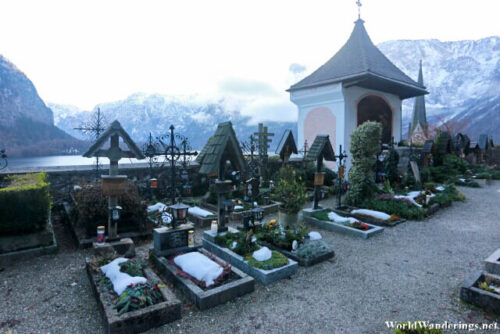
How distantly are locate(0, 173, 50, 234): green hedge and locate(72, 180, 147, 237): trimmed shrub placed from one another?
2.89 ft

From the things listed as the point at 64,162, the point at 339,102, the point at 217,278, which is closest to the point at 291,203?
the point at 217,278

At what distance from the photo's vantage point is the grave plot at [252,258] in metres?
5.43

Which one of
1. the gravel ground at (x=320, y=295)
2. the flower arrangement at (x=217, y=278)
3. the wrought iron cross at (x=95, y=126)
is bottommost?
the gravel ground at (x=320, y=295)

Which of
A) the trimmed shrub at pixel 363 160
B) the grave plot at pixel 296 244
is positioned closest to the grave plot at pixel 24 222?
the grave plot at pixel 296 244

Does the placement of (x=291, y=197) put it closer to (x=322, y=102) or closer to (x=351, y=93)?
(x=351, y=93)

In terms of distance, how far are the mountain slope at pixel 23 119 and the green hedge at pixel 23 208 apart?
2555 cm

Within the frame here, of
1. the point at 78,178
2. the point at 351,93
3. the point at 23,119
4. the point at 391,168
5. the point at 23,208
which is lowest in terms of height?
the point at 23,208

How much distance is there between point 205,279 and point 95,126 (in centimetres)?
931

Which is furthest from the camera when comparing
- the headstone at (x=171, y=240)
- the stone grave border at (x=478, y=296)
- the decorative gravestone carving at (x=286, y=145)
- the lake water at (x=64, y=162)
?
the decorative gravestone carving at (x=286, y=145)

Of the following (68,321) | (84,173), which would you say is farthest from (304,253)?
(84,173)

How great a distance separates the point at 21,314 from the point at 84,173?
774 cm

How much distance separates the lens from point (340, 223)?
9023mm

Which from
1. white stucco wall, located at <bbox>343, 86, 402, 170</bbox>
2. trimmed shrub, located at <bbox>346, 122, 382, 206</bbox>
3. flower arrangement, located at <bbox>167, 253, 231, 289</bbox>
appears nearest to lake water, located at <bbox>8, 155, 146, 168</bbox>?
flower arrangement, located at <bbox>167, 253, 231, 289</bbox>

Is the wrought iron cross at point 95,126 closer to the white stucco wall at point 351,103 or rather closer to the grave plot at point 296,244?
the grave plot at point 296,244
